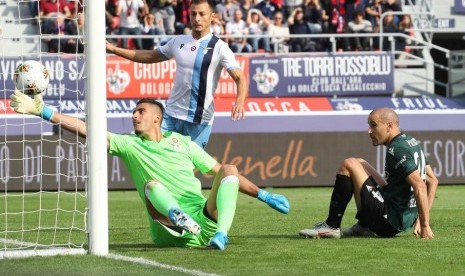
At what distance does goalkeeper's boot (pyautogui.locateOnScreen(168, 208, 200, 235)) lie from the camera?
942 centimetres

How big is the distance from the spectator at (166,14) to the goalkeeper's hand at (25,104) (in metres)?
18.8

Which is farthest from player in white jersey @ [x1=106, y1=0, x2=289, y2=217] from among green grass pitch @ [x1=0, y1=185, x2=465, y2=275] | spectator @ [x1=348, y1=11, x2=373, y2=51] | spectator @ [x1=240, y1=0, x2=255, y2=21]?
spectator @ [x1=348, y1=11, x2=373, y2=51]

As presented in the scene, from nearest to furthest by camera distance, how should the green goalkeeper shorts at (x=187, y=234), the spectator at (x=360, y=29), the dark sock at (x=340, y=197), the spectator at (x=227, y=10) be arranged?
→ the green goalkeeper shorts at (x=187, y=234) → the dark sock at (x=340, y=197) → the spectator at (x=227, y=10) → the spectator at (x=360, y=29)

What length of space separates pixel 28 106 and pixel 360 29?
2038 centimetres

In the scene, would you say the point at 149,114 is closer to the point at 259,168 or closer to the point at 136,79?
the point at 259,168

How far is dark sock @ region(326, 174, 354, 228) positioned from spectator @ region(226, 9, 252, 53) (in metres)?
17.0

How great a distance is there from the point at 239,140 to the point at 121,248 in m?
12.3

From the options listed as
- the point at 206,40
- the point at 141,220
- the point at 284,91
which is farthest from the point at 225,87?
the point at 206,40

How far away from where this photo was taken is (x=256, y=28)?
28.6 meters

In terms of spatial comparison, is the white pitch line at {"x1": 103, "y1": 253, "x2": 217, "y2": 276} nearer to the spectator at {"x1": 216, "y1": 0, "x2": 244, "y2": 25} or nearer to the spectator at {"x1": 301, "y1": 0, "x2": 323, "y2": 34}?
the spectator at {"x1": 216, "y1": 0, "x2": 244, "y2": 25}

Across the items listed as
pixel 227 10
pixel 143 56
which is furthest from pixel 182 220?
pixel 227 10

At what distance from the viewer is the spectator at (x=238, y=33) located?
27984 millimetres

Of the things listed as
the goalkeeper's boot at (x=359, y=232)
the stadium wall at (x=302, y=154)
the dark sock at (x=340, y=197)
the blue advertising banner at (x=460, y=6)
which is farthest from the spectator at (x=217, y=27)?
the dark sock at (x=340, y=197)

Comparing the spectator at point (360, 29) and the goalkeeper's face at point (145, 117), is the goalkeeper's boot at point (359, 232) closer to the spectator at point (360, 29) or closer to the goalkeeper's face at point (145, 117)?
the goalkeeper's face at point (145, 117)
